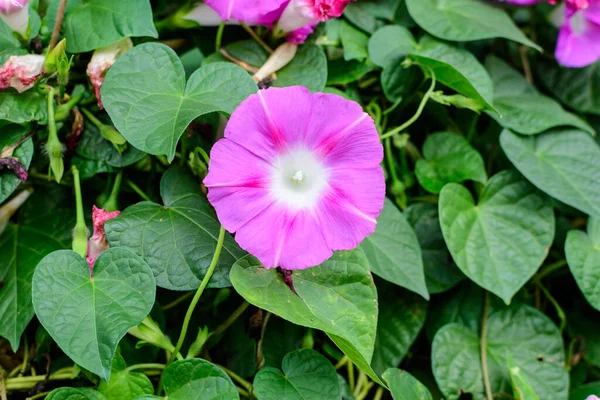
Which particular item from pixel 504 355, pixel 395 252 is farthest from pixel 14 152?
pixel 504 355

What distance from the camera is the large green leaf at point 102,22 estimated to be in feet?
2.54

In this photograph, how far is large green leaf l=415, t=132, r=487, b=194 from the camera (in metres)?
0.94

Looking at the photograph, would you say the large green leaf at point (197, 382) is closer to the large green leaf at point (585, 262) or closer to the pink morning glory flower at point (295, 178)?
the pink morning glory flower at point (295, 178)

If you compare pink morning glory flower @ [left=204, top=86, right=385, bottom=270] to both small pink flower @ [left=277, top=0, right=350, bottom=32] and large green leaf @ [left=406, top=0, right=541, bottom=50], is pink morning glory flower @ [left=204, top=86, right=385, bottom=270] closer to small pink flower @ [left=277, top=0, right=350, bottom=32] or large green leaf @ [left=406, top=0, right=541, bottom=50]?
small pink flower @ [left=277, top=0, right=350, bottom=32]

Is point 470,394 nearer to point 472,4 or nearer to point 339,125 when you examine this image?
point 339,125

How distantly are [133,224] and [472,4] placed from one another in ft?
2.31

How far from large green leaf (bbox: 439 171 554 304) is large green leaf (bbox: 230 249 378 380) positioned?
0.65 feet

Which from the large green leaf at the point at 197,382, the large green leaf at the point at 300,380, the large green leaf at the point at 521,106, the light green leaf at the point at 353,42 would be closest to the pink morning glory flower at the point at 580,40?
the large green leaf at the point at 521,106

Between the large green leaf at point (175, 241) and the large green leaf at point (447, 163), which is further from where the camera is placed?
the large green leaf at point (447, 163)

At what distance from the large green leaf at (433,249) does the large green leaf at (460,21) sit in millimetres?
277

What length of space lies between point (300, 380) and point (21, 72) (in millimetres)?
511

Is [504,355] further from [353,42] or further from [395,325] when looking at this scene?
[353,42]

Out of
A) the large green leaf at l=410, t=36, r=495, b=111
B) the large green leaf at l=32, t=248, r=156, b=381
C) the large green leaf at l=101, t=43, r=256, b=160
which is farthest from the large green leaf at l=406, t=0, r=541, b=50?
the large green leaf at l=32, t=248, r=156, b=381

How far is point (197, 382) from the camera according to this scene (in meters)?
0.67
